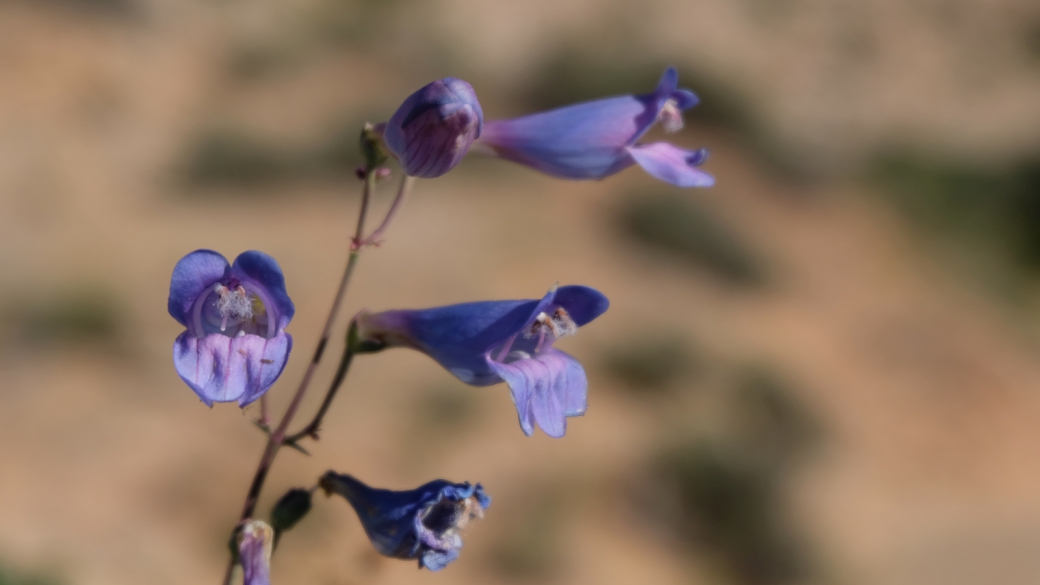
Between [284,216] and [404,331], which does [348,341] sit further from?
[284,216]

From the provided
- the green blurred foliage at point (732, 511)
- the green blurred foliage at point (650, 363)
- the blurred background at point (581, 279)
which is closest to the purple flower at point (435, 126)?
the blurred background at point (581, 279)

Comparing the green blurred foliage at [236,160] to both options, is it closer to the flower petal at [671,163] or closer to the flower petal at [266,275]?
the flower petal at [671,163]

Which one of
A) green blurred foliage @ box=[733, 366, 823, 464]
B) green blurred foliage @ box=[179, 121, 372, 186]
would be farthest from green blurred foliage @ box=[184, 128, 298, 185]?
green blurred foliage @ box=[733, 366, 823, 464]

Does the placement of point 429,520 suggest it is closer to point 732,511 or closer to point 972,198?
point 732,511

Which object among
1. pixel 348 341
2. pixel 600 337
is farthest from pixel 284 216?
pixel 348 341

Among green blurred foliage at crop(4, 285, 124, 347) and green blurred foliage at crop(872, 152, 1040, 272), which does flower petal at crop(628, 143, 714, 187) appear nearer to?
green blurred foliage at crop(4, 285, 124, 347)

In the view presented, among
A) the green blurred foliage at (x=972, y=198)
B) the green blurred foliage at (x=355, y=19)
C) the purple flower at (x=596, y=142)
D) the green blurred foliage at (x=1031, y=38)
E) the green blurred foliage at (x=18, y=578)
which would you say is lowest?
the green blurred foliage at (x=18, y=578)

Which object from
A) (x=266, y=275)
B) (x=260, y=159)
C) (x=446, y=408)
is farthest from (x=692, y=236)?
(x=266, y=275)
